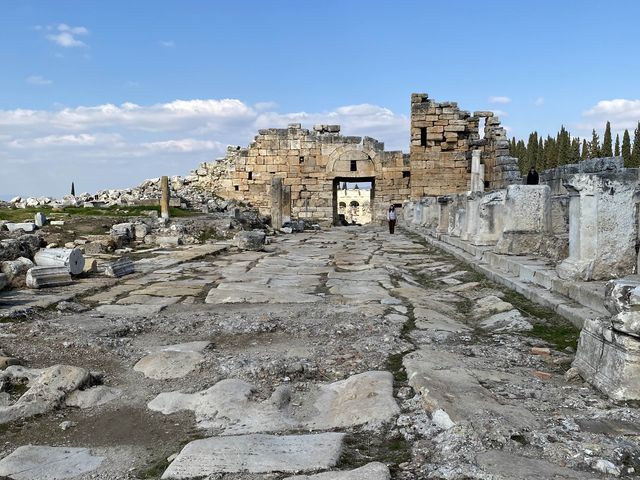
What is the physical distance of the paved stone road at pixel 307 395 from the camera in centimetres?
246

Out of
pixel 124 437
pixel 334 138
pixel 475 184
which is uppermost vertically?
pixel 334 138

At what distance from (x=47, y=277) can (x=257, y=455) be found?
5297mm

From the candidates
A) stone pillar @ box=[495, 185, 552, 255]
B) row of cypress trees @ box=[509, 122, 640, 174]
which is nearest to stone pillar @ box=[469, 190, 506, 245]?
stone pillar @ box=[495, 185, 552, 255]

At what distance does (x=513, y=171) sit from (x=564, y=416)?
786 inches

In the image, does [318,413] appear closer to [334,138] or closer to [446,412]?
[446,412]

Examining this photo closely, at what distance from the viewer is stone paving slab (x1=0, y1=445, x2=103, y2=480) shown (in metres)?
2.48

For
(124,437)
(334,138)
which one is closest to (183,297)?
(124,437)

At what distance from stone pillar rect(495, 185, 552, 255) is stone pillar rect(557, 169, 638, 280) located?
2296 millimetres

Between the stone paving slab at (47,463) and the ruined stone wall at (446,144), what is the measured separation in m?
20.9

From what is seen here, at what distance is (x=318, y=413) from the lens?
3.07m

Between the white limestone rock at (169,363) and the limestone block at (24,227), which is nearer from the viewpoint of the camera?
the white limestone rock at (169,363)

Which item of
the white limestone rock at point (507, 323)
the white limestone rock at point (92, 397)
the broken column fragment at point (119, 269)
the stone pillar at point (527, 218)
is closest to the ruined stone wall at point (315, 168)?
the broken column fragment at point (119, 269)

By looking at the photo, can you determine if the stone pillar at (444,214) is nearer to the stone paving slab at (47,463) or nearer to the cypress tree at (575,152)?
the stone paving slab at (47,463)

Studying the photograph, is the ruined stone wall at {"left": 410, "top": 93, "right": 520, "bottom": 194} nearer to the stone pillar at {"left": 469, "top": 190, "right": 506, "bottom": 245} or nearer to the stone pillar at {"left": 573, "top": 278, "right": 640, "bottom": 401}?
the stone pillar at {"left": 469, "top": 190, "right": 506, "bottom": 245}
